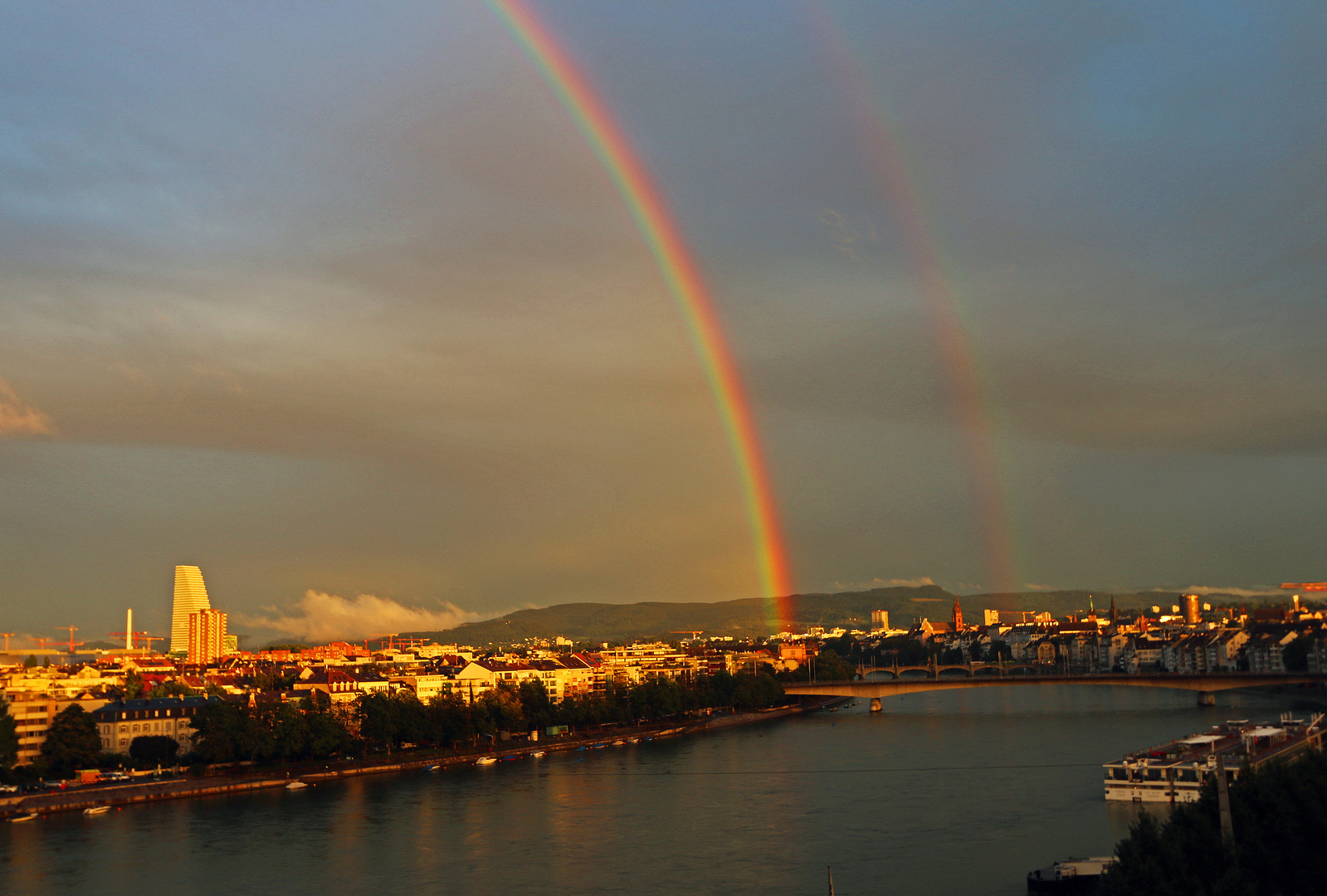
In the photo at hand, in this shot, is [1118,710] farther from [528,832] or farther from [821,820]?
[528,832]

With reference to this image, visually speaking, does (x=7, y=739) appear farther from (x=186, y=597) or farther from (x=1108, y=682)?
(x=186, y=597)

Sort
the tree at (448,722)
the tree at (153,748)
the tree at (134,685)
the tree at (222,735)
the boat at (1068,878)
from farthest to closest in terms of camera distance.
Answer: the tree at (134,685), the tree at (448,722), the tree at (153,748), the tree at (222,735), the boat at (1068,878)

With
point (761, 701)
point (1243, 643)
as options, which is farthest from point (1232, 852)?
point (1243, 643)

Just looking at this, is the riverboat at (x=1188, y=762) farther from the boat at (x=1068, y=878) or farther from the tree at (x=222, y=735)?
the tree at (x=222, y=735)

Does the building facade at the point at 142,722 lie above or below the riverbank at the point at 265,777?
above

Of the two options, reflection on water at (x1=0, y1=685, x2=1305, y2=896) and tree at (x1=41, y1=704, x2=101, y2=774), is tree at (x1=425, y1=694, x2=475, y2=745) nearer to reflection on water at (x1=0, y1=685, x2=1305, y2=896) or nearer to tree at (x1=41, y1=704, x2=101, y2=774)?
reflection on water at (x1=0, y1=685, x2=1305, y2=896)

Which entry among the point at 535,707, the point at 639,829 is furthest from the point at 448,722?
the point at 639,829

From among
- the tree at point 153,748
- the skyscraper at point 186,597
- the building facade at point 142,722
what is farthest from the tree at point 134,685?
the skyscraper at point 186,597
